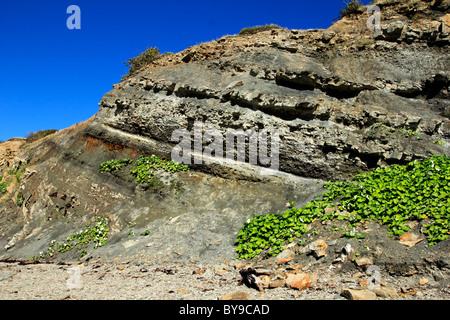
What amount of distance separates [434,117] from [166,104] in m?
9.57

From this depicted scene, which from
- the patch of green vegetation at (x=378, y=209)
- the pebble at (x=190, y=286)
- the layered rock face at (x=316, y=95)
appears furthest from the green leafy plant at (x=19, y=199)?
the patch of green vegetation at (x=378, y=209)

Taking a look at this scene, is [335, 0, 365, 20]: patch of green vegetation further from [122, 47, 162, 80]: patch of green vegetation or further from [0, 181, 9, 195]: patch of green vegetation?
[0, 181, 9, 195]: patch of green vegetation

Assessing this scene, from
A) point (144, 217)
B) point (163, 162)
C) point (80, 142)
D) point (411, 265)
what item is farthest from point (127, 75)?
point (411, 265)

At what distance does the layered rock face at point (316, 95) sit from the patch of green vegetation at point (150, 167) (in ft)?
2.16

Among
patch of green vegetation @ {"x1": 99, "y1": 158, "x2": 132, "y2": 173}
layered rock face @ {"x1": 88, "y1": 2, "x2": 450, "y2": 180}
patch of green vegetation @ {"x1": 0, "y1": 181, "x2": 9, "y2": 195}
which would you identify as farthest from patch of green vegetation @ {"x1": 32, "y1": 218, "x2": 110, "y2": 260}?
patch of green vegetation @ {"x1": 0, "y1": 181, "x2": 9, "y2": 195}

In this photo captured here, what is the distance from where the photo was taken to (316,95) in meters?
10.1

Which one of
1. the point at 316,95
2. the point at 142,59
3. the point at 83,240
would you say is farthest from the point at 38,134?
the point at 316,95

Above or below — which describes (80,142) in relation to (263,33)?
below

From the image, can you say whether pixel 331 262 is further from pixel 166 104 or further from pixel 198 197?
pixel 166 104

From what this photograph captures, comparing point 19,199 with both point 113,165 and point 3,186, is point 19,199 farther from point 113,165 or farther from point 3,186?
point 113,165

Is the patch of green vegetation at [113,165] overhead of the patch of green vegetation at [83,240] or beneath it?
overhead

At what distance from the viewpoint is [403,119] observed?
9.00m

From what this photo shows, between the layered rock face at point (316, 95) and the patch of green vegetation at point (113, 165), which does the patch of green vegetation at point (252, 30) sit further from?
the patch of green vegetation at point (113, 165)

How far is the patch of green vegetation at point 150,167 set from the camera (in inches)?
408
